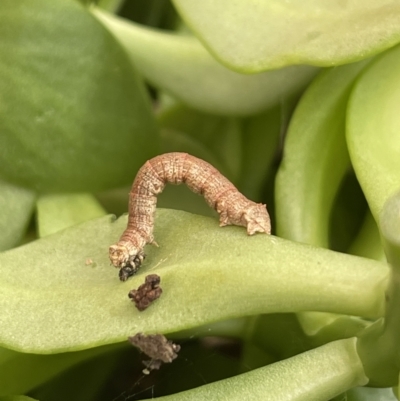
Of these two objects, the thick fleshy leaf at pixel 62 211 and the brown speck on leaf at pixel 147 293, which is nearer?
the brown speck on leaf at pixel 147 293

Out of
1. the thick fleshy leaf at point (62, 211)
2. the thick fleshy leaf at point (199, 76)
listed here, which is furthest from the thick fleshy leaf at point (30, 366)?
the thick fleshy leaf at point (199, 76)

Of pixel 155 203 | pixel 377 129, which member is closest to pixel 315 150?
pixel 377 129

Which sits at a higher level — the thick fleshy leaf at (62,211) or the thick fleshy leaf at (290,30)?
the thick fleshy leaf at (290,30)

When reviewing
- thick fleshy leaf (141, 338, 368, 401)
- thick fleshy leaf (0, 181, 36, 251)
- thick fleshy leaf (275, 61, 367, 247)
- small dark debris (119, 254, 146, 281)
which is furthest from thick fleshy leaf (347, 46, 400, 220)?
thick fleshy leaf (0, 181, 36, 251)

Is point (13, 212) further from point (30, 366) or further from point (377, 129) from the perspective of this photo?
point (377, 129)

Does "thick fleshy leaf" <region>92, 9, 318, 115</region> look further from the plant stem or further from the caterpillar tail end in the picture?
the plant stem

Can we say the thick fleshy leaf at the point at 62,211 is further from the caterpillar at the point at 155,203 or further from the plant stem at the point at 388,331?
the plant stem at the point at 388,331
